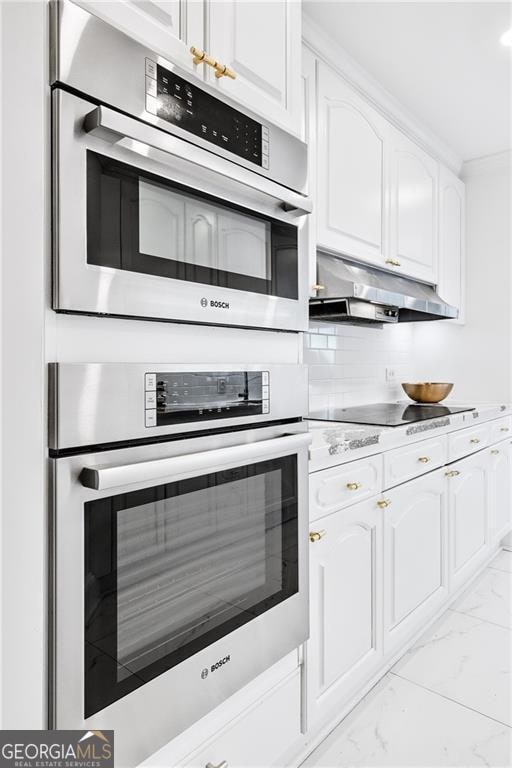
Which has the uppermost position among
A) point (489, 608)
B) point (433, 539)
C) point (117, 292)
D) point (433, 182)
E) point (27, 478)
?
point (433, 182)

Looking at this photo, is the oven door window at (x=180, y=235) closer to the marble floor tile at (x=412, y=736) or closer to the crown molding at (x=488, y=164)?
the marble floor tile at (x=412, y=736)

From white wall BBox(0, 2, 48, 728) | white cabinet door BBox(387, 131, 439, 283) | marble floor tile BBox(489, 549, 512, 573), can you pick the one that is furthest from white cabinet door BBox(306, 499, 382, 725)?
marble floor tile BBox(489, 549, 512, 573)

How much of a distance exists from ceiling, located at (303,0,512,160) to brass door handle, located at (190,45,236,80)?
1.10 m

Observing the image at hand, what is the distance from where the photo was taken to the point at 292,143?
4.16 feet

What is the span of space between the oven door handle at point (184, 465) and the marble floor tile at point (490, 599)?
1777 millimetres

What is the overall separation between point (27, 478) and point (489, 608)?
8.09 ft

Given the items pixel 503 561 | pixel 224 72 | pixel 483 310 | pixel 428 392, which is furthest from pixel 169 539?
pixel 483 310

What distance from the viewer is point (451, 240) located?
3.17m

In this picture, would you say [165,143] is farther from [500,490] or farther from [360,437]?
[500,490]

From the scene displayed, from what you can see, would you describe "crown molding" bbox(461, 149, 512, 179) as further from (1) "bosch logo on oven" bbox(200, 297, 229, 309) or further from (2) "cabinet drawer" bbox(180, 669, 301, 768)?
(2) "cabinet drawer" bbox(180, 669, 301, 768)

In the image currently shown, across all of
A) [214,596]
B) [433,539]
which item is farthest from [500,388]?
[214,596]

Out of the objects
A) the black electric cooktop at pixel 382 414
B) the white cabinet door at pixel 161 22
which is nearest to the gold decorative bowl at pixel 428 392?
the black electric cooktop at pixel 382 414

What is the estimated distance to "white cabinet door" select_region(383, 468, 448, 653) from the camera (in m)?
1.86

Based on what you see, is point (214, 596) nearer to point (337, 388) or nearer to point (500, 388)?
point (337, 388)
